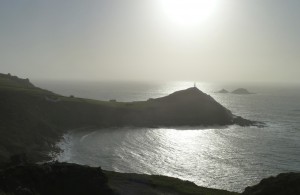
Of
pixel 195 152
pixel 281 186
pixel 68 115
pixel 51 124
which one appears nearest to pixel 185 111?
pixel 68 115

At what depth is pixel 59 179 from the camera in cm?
3462

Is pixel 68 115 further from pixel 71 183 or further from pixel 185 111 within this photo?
pixel 71 183

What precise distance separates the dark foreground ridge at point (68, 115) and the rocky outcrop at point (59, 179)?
2906cm

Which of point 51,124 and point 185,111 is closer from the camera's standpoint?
point 51,124

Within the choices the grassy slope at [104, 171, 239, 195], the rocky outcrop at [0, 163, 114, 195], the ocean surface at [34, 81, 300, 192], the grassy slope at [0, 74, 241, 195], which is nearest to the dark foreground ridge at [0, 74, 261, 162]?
the grassy slope at [0, 74, 241, 195]

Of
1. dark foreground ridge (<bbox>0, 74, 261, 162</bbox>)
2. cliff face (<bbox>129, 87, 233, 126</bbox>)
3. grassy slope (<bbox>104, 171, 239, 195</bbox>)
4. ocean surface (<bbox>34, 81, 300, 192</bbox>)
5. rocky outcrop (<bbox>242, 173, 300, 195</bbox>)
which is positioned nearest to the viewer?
rocky outcrop (<bbox>242, 173, 300, 195</bbox>)

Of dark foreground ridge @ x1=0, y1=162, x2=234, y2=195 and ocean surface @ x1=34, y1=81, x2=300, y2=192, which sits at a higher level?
dark foreground ridge @ x1=0, y1=162, x2=234, y2=195

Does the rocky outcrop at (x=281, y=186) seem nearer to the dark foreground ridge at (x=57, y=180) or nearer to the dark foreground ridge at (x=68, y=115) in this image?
the dark foreground ridge at (x=57, y=180)

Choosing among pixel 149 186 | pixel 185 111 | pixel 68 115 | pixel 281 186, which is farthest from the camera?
pixel 185 111

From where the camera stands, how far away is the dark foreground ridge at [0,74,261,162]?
7694 centimetres

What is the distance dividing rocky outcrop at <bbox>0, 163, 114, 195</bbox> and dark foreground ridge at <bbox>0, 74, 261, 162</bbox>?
29056 millimetres

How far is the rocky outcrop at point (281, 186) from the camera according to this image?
3062 centimetres

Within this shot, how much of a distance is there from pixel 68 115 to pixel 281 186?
90205 mm

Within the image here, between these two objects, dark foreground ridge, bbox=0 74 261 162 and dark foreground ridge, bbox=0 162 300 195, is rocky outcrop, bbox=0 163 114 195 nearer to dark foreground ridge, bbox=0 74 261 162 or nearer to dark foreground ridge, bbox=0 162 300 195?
dark foreground ridge, bbox=0 162 300 195
